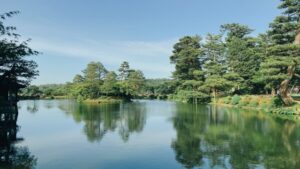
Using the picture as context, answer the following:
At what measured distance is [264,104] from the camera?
34188 mm

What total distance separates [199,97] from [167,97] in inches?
946

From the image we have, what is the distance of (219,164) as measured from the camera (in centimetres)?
1083

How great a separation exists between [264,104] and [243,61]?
14.5 m

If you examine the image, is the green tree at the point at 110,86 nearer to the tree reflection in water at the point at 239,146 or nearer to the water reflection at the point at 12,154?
the tree reflection in water at the point at 239,146

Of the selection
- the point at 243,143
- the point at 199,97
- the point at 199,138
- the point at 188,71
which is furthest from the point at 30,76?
the point at 188,71

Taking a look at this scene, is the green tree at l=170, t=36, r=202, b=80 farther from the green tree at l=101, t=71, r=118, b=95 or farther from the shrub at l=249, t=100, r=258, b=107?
the shrub at l=249, t=100, r=258, b=107

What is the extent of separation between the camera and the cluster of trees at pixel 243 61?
29938 millimetres

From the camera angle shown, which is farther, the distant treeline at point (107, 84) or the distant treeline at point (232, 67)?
the distant treeline at point (107, 84)

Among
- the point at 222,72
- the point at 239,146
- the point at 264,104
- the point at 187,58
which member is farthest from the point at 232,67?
the point at 239,146

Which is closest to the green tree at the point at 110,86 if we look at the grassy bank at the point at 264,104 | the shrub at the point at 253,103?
the grassy bank at the point at 264,104

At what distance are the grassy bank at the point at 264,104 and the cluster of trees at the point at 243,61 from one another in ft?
3.74

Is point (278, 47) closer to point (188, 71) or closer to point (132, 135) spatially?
point (132, 135)

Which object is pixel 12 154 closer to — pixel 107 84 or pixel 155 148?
pixel 155 148

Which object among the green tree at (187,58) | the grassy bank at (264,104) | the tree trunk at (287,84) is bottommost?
the grassy bank at (264,104)
